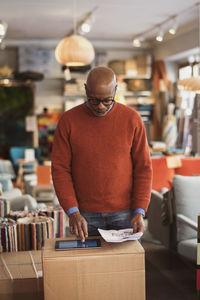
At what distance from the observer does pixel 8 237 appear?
11.2ft

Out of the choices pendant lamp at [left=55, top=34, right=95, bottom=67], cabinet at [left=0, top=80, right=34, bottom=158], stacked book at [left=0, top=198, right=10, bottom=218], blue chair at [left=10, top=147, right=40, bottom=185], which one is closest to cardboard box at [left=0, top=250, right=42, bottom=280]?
stacked book at [left=0, top=198, right=10, bottom=218]

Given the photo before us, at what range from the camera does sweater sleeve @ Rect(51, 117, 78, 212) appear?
2.20 meters

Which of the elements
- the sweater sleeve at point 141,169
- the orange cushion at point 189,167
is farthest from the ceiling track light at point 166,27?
the sweater sleeve at point 141,169

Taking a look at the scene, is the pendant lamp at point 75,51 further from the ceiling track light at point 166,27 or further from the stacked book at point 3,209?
the stacked book at point 3,209

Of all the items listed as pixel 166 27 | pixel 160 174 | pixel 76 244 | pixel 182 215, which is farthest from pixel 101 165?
pixel 166 27

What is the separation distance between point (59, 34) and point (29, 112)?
1.91 metres

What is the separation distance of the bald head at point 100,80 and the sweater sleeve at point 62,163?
0.26 metres

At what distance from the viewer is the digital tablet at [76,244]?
1998mm

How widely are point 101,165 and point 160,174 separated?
3.59 m

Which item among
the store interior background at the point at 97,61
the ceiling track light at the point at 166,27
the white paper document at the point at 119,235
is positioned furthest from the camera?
the store interior background at the point at 97,61

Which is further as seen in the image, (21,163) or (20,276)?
(21,163)

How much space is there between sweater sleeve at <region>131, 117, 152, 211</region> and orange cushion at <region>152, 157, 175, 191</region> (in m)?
3.42

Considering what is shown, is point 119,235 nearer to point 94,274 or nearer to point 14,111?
point 94,274

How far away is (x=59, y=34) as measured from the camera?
909 centimetres
